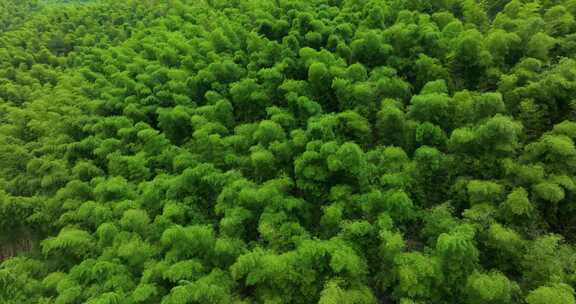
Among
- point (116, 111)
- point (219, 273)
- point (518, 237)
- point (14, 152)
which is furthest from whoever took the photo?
point (116, 111)

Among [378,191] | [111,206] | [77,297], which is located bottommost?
[77,297]

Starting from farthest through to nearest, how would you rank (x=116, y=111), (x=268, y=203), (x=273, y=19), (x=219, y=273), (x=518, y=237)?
(x=273, y=19) → (x=116, y=111) → (x=268, y=203) → (x=219, y=273) → (x=518, y=237)

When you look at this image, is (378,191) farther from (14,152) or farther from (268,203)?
(14,152)

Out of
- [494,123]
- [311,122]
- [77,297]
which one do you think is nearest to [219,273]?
[77,297]

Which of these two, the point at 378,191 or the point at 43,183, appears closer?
the point at 378,191

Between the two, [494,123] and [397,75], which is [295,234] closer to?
[494,123]

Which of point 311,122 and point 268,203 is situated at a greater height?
point 311,122
